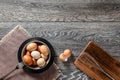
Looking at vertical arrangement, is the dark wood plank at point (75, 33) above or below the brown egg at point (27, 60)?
above

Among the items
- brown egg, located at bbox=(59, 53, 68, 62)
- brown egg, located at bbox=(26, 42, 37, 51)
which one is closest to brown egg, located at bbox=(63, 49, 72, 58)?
brown egg, located at bbox=(59, 53, 68, 62)

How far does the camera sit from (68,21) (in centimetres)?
110

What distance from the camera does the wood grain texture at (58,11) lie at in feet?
3.60

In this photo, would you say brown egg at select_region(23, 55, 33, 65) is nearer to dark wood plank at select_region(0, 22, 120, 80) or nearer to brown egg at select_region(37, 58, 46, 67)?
brown egg at select_region(37, 58, 46, 67)

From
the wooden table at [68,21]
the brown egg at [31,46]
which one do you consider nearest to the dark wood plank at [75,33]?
the wooden table at [68,21]

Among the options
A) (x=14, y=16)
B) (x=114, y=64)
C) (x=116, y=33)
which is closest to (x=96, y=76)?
(x=114, y=64)

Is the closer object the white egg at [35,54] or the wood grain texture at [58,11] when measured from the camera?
the white egg at [35,54]

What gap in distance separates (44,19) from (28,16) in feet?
0.23

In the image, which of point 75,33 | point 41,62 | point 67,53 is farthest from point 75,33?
point 41,62

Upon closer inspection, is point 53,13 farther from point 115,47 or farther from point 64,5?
point 115,47

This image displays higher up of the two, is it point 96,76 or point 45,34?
point 45,34

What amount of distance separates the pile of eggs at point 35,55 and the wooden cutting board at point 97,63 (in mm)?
136

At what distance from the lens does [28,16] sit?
3.60 feet

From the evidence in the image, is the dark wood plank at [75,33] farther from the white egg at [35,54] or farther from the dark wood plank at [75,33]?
the white egg at [35,54]
